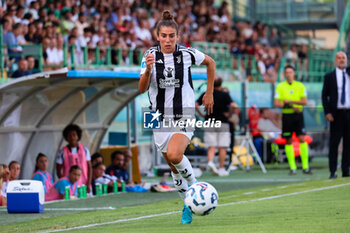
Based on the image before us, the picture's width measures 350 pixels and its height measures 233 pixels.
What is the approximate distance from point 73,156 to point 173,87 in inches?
232

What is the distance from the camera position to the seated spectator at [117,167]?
51.2ft

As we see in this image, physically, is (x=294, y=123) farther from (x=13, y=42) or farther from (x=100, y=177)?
(x=13, y=42)

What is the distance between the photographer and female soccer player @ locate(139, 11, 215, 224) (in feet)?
29.0

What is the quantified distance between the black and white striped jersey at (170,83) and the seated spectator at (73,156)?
5.68m

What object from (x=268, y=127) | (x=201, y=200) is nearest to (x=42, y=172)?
(x=201, y=200)

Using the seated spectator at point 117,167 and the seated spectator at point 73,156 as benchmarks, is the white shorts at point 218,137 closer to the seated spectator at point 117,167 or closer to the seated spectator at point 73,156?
the seated spectator at point 117,167

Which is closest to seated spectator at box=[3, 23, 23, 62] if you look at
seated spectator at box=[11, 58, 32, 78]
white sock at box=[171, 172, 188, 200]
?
seated spectator at box=[11, 58, 32, 78]

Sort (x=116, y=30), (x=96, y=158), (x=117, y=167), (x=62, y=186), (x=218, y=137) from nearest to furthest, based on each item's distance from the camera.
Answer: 1. (x=62, y=186)
2. (x=96, y=158)
3. (x=117, y=167)
4. (x=218, y=137)
5. (x=116, y=30)

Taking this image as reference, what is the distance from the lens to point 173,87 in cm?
900

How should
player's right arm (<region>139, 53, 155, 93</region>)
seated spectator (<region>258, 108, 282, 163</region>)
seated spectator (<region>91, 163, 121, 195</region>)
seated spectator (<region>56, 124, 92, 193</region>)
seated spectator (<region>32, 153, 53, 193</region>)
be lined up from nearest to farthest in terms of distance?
player's right arm (<region>139, 53, 155, 93</region>) → seated spectator (<region>32, 153, 53, 193</region>) → seated spectator (<region>56, 124, 92, 193</region>) → seated spectator (<region>91, 163, 121, 195</region>) → seated spectator (<region>258, 108, 282, 163</region>)

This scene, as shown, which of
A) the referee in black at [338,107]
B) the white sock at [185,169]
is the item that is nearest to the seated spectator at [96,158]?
the referee in black at [338,107]

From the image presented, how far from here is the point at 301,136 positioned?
1841 cm

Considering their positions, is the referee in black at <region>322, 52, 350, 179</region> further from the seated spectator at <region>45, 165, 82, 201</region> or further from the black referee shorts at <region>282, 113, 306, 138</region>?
the seated spectator at <region>45, 165, 82, 201</region>

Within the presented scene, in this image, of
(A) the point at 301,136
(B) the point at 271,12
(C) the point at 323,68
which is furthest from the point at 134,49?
(B) the point at 271,12
